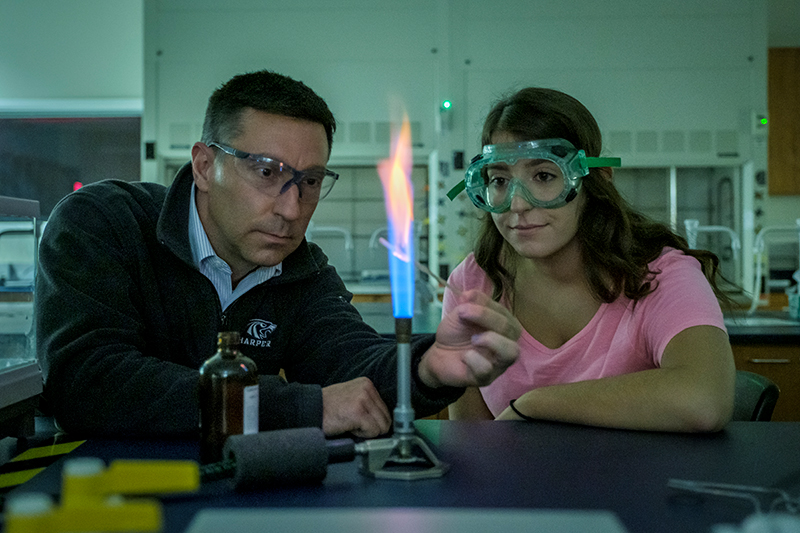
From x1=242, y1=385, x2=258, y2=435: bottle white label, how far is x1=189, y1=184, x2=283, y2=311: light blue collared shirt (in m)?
0.65

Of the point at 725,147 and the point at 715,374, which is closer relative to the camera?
the point at 715,374

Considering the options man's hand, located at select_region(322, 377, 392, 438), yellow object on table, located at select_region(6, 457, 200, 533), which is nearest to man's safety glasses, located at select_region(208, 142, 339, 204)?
man's hand, located at select_region(322, 377, 392, 438)

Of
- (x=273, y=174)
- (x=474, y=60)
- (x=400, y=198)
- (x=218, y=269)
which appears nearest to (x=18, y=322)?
(x=218, y=269)

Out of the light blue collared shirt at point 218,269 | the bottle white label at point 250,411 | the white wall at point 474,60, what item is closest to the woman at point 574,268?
the light blue collared shirt at point 218,269

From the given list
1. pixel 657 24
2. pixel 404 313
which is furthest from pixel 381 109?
pixel 404 313

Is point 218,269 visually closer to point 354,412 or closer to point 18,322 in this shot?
point 18,322

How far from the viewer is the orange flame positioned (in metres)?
0.83

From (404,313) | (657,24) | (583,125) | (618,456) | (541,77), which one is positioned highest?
(657,24)

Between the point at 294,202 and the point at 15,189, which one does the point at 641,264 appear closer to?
the point at 294,202

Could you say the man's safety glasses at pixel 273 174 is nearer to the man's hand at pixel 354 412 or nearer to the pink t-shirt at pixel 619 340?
the man's hand at pixel 354 412

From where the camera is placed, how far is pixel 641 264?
1.66 metres

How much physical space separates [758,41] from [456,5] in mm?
2194

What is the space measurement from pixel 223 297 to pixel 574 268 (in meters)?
0.90

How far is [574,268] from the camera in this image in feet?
5.85
